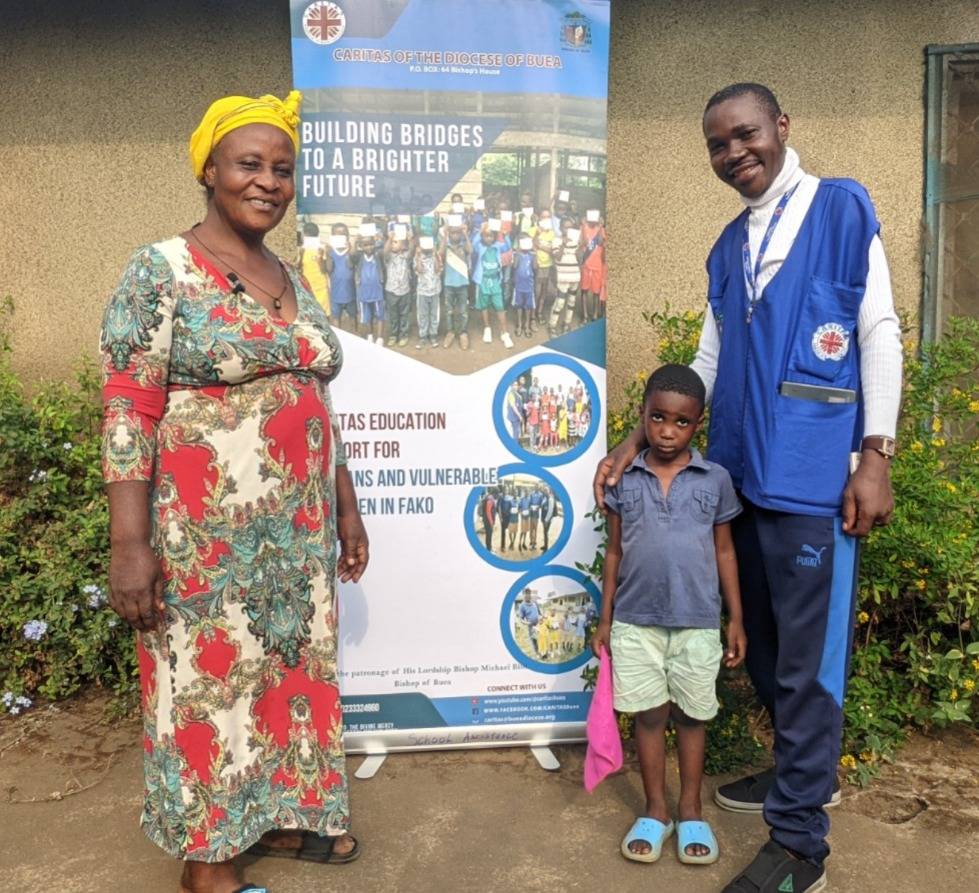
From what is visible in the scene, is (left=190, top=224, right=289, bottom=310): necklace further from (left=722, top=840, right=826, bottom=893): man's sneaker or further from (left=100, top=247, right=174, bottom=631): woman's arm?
(left=722, top=840, right=826, bottom=893): man's sneaker

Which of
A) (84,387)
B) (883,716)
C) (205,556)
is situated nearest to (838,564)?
(883,716)

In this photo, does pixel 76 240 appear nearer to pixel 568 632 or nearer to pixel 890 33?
pixel 568 632

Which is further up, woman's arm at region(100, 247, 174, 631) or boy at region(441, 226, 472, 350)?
boy at region(441, 226, 472, 350)

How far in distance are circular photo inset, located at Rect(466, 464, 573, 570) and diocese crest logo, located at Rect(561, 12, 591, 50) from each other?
1.44 metres

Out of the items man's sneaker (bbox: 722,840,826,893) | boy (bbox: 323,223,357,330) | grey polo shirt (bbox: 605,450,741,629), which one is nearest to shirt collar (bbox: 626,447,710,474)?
grey polo shirt (bbox: 605,450,741,629)

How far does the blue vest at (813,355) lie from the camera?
224 cm

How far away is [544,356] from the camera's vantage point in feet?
10.5

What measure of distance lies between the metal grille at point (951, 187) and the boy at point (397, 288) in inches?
96.2

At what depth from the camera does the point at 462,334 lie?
10.4 ft

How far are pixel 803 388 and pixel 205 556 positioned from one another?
1528mm

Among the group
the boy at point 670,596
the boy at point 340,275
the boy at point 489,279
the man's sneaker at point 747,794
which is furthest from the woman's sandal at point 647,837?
the boy at point 340,275

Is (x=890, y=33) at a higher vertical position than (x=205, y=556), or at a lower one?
higher

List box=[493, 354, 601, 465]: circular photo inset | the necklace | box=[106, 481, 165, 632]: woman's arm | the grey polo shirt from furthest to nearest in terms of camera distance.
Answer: box=[493, 354, 601, 465]: circular photo inset → the grey polo shirt → the necklace → box=[106, 481, 165, 632]: woman's arm

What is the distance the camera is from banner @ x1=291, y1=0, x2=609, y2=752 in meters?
3.06
